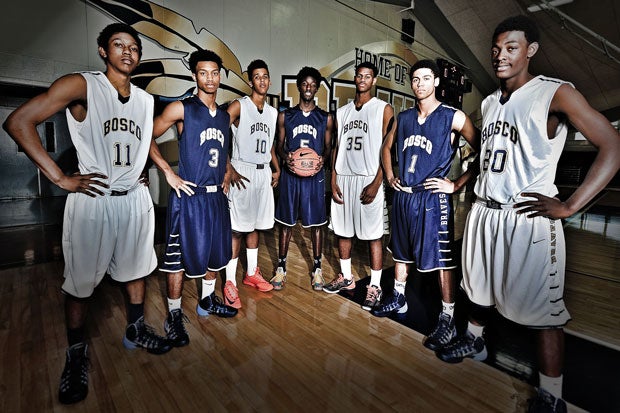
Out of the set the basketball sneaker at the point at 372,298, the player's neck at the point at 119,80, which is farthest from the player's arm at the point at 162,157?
the basketball sneaker at the point at 372,298

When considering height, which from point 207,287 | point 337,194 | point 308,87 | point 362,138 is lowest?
point 207,287

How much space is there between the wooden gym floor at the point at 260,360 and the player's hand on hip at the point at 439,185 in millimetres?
936

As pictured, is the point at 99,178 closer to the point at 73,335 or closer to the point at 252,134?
the point at 73,335

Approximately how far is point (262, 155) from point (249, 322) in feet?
4.28

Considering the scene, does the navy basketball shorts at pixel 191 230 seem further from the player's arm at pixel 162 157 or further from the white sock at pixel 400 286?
the white sock at pixel 400 286

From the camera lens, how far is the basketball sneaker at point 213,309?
7.75ft

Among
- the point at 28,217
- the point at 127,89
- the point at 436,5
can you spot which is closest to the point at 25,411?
the point at 127,89

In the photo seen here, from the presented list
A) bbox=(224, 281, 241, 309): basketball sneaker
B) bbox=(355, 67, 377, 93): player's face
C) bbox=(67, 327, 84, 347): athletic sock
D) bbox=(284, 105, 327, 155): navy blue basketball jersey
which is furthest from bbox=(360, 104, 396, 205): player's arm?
bbox=(67, 327, 84, 347): athletic sock

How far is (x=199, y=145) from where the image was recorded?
6.89ft

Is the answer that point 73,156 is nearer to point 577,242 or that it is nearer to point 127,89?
point 127,89

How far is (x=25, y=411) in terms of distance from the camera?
4.88ft

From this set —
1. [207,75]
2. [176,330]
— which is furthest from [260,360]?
[207,75]

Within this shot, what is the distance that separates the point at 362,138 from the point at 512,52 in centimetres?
121

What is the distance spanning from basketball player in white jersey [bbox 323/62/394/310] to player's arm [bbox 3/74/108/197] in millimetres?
1674
